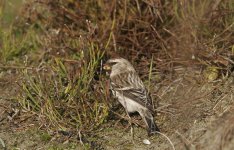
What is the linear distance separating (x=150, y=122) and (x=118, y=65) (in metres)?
1.02

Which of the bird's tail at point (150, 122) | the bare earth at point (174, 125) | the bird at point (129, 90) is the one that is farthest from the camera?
the bird at point (129, 90)

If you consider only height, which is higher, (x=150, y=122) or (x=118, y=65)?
(x=118, y=65)

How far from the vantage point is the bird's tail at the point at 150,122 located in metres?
5.54

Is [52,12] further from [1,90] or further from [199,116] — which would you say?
[199,116]

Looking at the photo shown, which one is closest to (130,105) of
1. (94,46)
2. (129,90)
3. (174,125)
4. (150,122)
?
(129,90)

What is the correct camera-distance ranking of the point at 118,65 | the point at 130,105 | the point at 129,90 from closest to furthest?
the point at 130,105, the point at 129,90, the point at 118,65

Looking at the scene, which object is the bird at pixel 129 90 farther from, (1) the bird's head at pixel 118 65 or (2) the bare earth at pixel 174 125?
(2) the bare earth at pixel 174 125

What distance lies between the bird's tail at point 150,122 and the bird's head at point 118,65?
0.80m

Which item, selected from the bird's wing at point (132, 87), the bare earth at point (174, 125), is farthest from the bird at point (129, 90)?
the bare earth at point (174, 125)

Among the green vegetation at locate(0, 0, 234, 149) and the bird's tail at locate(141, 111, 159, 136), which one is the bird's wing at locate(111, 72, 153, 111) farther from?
the green vegetation at locate(0, 0, 234, 149)

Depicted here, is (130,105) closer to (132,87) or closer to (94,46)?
(132,87)

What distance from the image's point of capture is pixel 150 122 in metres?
5.62

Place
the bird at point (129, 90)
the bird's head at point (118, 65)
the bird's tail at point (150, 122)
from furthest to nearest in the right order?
the bird's head at point (118, 65), the bird at point (129, 90), the bird's tail at point (150, 122)

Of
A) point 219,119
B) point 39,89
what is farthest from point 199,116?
point 39,89
